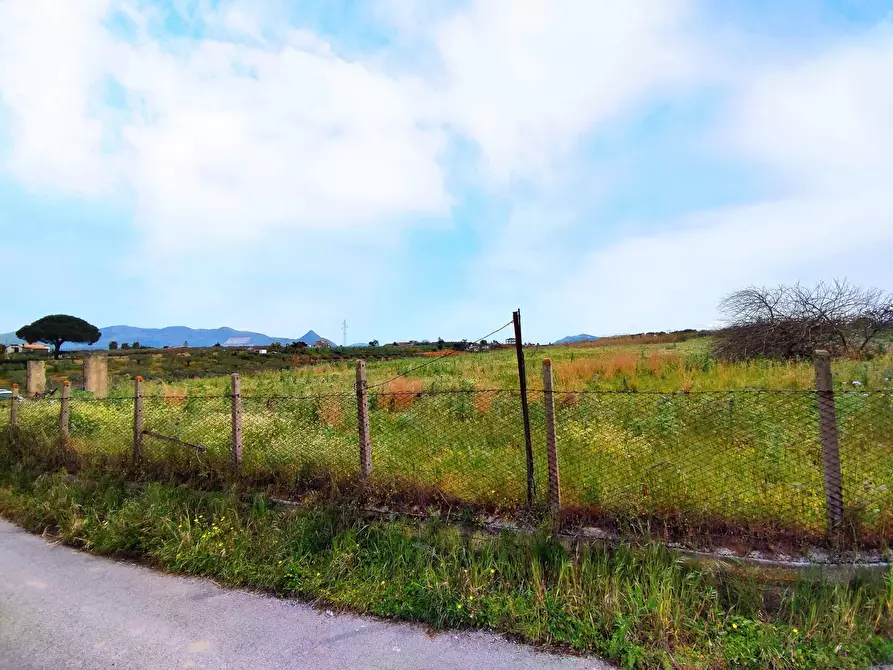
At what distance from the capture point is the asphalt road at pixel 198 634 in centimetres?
323

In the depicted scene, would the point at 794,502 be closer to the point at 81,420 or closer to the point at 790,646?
the point at 790,646

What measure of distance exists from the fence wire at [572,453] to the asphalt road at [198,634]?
1.47m

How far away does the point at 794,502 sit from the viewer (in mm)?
4367

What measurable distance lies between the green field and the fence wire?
24 millimetres

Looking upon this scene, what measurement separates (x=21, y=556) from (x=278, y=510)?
110 inches

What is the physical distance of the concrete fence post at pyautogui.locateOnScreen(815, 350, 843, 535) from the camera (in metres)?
3.84

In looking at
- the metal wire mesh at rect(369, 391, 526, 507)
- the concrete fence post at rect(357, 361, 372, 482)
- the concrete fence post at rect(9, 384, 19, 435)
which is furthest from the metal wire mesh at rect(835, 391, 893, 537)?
the concrete fence post at rect(9, 384, 19, 435)

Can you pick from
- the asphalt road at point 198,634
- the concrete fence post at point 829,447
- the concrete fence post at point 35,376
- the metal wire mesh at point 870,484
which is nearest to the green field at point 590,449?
the metal wire mesh at point 870,484

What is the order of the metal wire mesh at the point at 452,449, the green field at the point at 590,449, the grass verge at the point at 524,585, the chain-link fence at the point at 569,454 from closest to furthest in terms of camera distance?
the grass verge at the point at 524,585, the chain-link fence at the point at 569,454, the green field at the point at 590,449, the metal wire mesh at the point at 452,449

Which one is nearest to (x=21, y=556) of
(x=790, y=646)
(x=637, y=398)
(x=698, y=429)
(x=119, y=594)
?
(x=119, y=594)

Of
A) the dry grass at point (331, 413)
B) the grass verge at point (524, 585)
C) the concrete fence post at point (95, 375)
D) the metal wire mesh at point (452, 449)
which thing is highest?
the concrete fence post at point (95, 375)

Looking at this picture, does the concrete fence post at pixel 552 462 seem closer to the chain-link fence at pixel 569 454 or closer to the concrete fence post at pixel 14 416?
the chain-link fence at pixel 569 454

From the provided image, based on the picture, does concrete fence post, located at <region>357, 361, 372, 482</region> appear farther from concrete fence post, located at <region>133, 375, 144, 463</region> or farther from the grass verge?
concrete fence post, located at <region>133, 375, 144, 463</region>

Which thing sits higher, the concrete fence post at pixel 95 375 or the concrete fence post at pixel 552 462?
the concrete fence post at pixel 95 375
